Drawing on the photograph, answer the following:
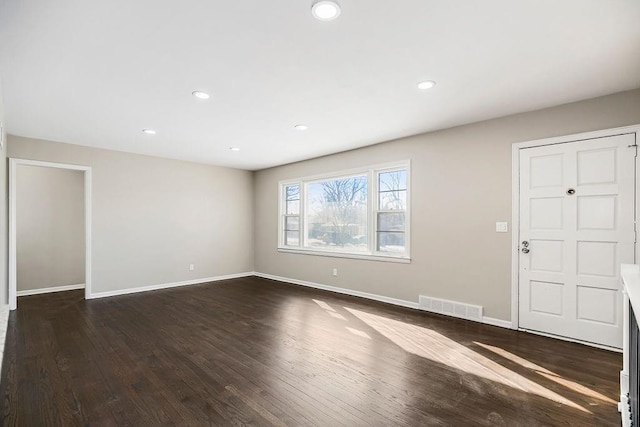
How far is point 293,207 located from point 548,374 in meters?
5.03

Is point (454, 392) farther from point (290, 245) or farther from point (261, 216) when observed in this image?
point (261, 216)

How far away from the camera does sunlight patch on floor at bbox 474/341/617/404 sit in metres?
2.30

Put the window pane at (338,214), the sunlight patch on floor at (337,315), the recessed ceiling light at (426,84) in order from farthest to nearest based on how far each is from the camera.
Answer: the window pane at (338,214)
the sunlight patch on floor at (337,315)
the recessed ceiling light at (426,84)

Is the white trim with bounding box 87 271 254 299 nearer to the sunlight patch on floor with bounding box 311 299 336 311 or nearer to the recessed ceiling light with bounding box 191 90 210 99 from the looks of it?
the sunlight patch on floor with bounding box 311 299 336 311

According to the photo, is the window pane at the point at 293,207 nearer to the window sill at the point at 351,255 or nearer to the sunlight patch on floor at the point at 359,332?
the window sill at the point at 351,255

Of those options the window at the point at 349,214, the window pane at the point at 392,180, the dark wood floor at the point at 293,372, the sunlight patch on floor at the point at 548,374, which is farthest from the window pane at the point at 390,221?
the sunlight patch on floor at the point at 548,374

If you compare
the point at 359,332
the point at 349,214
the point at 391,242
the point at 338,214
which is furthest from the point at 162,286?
the point at 391,242

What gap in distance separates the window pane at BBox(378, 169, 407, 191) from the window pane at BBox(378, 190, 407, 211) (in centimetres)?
8

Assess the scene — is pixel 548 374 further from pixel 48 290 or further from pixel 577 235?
pixel 48 290

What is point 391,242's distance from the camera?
4.98 metres

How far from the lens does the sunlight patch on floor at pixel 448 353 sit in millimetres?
2408

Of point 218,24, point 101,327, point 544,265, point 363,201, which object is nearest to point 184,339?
point 101,327

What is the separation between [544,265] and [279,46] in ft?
11.6

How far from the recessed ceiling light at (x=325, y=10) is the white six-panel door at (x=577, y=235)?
9.51 ft
